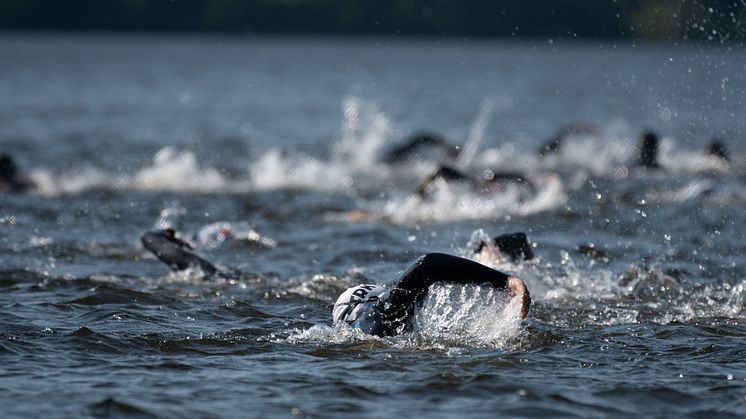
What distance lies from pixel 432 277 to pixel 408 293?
0.94 feet

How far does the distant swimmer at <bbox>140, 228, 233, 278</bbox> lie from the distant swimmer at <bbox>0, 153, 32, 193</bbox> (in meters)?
7.40

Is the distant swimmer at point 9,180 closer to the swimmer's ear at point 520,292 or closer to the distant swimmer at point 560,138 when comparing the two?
the distant swimmer at point 560,138

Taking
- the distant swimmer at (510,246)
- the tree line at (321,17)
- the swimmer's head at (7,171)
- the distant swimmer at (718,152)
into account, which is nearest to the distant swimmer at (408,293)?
the distant swimmer at (510,246)

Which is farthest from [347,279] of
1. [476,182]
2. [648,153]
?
[648,153]

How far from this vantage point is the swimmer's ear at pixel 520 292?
9.18 meters

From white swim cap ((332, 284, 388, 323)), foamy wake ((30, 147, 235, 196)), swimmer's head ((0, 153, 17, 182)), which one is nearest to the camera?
white swim cap ((332, 284, 388, 323))

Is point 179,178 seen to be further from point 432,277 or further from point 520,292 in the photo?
point 520,292

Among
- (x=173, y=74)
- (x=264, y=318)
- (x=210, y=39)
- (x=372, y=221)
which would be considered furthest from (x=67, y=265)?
(x=210, y=39)

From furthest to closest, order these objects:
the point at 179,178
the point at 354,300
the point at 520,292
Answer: the point at 179,178, the point at 354,300, the point at 520,292

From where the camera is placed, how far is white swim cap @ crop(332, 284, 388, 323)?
9945mm

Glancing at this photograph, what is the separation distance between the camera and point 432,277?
9.39m

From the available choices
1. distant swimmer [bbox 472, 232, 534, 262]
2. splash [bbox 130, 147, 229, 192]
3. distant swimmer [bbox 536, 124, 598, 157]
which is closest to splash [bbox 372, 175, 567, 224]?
splash [bbox 130, 147, 229, 192]

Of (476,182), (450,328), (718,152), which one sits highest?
(718,152)

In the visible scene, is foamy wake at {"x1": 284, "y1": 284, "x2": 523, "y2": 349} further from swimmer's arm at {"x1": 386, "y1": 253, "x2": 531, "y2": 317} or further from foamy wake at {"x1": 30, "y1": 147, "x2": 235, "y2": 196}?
foamy wake at {"x1": 30, "y1": 147, "x2": 235, "y2": 196}
